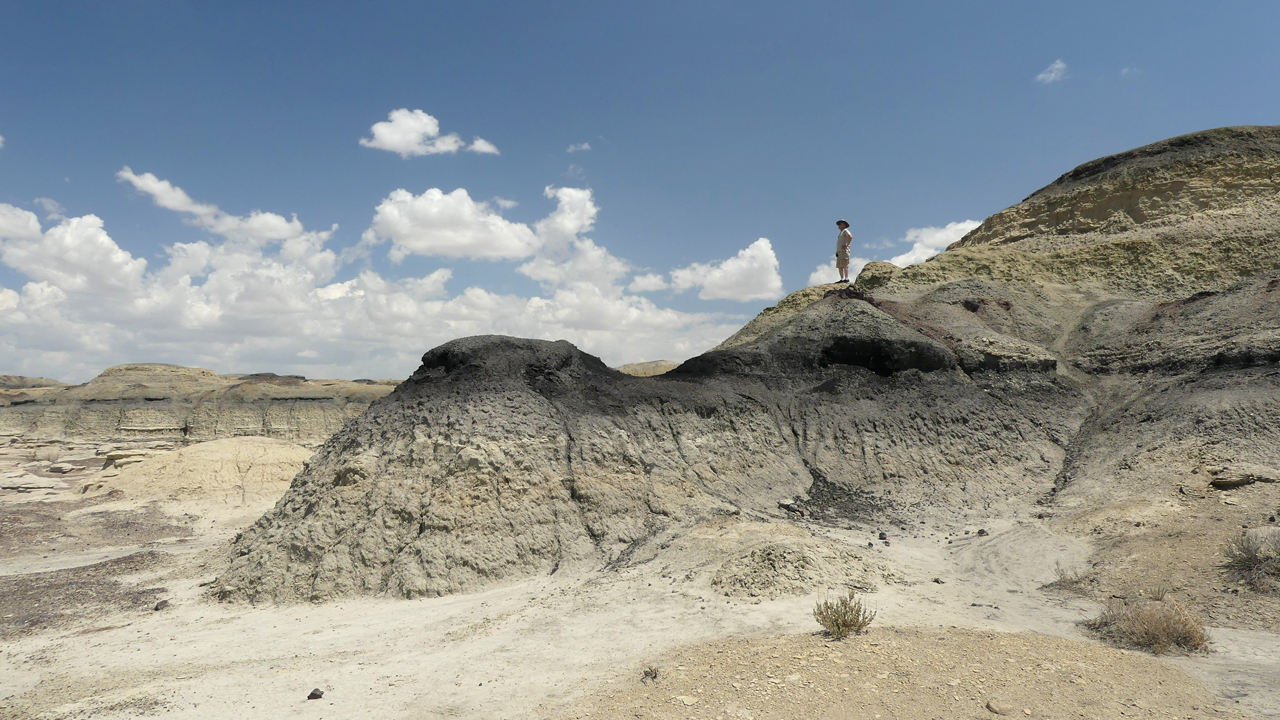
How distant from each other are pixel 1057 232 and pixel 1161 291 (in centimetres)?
540

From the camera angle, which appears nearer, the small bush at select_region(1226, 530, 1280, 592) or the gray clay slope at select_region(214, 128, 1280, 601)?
the small bush at select_region(1226, 530, 1280, 592)

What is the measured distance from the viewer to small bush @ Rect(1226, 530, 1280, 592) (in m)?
6.82

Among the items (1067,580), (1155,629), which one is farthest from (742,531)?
(1155,629)

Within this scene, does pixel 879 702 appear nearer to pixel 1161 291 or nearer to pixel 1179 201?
pixel 1161 291

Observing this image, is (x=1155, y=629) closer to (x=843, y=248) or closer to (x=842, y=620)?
(x=842, y=620)

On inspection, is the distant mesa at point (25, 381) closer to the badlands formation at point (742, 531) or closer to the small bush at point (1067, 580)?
the badlands formation at point (742, 531)

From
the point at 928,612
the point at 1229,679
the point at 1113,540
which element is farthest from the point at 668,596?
the point at 1113,540

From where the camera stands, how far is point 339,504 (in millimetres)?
9453

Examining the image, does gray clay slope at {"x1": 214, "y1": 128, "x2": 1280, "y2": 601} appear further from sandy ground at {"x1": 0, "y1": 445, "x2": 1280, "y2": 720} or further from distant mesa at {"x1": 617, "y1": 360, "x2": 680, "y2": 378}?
distant mesa at {"x1": 617, "y1": 360, "x2": 680, "y2": 378}

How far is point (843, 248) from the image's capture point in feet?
66.2

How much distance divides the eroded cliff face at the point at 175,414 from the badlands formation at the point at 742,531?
1882 cm

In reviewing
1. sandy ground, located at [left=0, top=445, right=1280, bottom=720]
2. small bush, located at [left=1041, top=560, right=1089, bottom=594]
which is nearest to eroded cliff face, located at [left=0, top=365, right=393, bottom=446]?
sandy ground, located at [left=0, top=445, right=1280, bottom=720]

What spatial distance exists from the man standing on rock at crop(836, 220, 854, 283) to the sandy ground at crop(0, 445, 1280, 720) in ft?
38.9

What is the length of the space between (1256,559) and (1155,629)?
2.63 m
